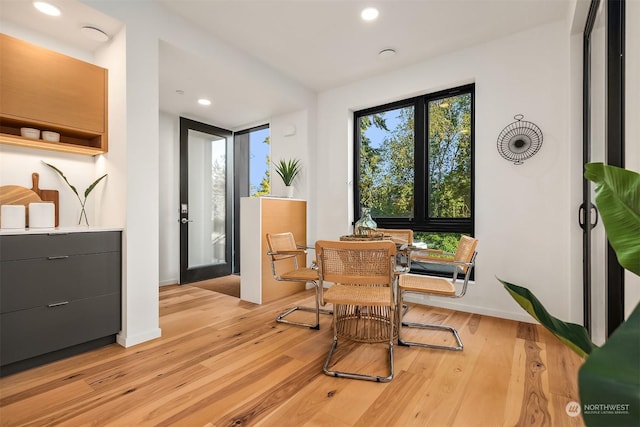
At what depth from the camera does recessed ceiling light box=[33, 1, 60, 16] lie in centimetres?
206

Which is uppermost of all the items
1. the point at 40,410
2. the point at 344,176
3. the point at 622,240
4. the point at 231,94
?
the point at 231,94

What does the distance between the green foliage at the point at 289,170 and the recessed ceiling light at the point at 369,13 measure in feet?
6.49

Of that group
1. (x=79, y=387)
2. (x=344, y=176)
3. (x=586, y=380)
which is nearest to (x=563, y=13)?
(x=344, y=176)

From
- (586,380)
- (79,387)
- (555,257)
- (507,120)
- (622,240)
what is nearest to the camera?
(586,380)

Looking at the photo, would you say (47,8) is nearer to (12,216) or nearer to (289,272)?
(12,216)

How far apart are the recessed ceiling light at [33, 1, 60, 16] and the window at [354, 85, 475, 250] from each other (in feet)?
10.4

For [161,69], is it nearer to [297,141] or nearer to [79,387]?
[297,141]

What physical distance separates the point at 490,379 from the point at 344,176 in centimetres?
274

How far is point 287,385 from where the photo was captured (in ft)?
5.67

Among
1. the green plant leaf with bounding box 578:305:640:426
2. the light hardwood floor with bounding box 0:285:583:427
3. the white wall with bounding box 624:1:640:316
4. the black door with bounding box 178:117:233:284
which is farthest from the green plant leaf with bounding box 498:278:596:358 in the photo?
the black door with bounding box 178:117:233:284

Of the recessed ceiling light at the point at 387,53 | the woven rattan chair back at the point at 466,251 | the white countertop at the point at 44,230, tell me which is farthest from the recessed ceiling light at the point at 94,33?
the woven rattan chair back at the point at 466,251

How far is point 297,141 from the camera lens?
4.18m

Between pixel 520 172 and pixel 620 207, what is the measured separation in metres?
2.49

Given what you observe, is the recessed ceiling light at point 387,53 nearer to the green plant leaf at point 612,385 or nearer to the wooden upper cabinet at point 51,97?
the wooden upper cabinet at point 51,97
